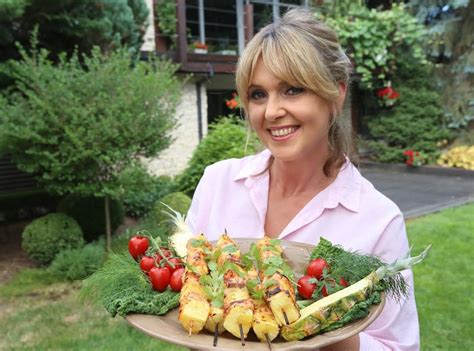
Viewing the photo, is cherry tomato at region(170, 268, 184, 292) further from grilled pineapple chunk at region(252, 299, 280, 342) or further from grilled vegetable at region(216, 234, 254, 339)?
grilled pineapple chunk at region(252, 299, 280, 342)

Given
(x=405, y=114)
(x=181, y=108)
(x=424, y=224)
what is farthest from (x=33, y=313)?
(x=405, y=114)

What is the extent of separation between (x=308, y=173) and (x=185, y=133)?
29.8ft

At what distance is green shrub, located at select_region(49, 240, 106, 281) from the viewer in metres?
5.89

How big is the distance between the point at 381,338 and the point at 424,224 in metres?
6.39

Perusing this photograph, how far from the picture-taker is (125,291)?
5.02 ft

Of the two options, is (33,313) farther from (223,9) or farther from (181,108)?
(223,9)

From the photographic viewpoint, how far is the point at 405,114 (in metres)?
13.6

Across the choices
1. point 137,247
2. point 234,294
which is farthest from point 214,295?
point 137,247

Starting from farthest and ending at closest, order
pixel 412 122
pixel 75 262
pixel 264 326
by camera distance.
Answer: pixel 412 122 < pixel 75 262 < pixel 264 326

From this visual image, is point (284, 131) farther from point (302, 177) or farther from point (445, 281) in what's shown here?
point (445, 281)

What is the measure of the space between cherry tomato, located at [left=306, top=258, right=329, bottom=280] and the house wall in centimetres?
935

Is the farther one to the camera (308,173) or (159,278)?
(308,173)

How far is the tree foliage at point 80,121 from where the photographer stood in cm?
566

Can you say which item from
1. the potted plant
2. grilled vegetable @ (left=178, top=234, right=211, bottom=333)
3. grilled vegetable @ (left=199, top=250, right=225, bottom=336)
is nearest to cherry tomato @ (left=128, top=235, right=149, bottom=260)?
grilled vegetable @ (left=178, top=234, right=211, bottom=333)
